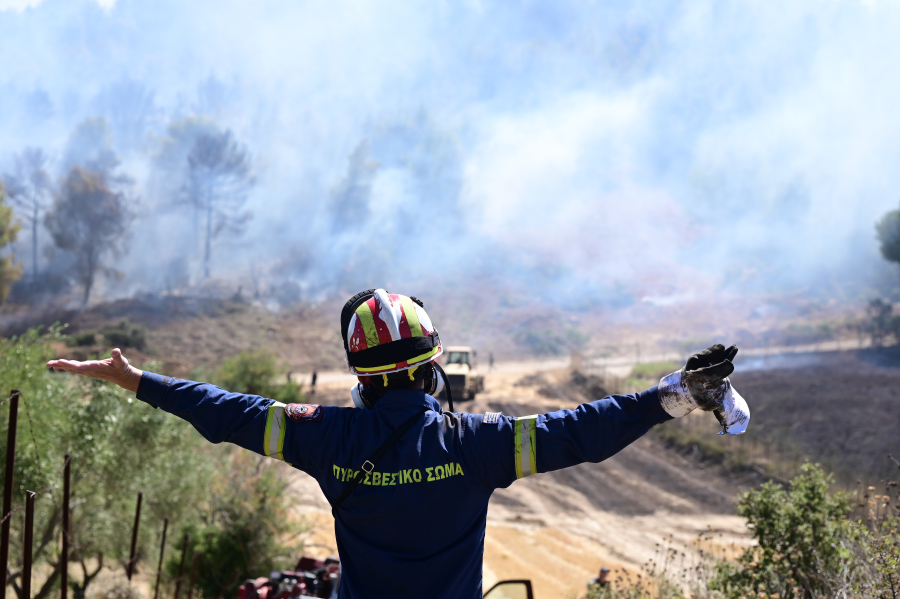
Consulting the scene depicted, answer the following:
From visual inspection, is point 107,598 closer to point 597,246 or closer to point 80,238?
point 80,238

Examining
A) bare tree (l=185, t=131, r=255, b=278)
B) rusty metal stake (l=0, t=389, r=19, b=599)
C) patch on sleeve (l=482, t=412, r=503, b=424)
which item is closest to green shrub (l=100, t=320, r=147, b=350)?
bare tree (l=185, t=131, r=255, b=278)

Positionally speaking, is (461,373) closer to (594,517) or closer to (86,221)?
(594,517)

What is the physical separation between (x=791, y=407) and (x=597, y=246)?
196ft

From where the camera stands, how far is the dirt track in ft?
48.8

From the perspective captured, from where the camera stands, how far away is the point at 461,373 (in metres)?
25.7

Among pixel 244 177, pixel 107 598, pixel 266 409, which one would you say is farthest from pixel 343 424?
pixel 244 177

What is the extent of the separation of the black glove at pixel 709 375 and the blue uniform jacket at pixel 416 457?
0.15 metres

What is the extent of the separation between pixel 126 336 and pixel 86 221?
22058 millimetres

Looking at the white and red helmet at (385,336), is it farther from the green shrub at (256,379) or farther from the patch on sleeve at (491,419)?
the green shrub at (256,379)

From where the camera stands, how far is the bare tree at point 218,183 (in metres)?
69.2

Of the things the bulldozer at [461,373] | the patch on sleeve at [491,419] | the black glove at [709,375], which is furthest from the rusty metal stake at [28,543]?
the bulldozer at [461,373]

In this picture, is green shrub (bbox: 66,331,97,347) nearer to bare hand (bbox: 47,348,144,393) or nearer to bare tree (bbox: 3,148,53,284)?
bare tree (bbox: 3,148,53,284)

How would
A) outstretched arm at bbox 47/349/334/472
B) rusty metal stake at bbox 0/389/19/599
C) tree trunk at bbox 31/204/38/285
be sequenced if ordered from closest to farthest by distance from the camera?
1. outstretched arm at bbox 47/349/334/472
2. rusty metal stake at bbox 0/389/19/599
3. tree trunk at bbox 31/204/38/285

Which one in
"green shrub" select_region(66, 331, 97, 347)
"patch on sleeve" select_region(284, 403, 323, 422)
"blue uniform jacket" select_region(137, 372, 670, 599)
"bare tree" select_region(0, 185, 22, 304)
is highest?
"bare tree" select_region(0, 185, 22, 304)
